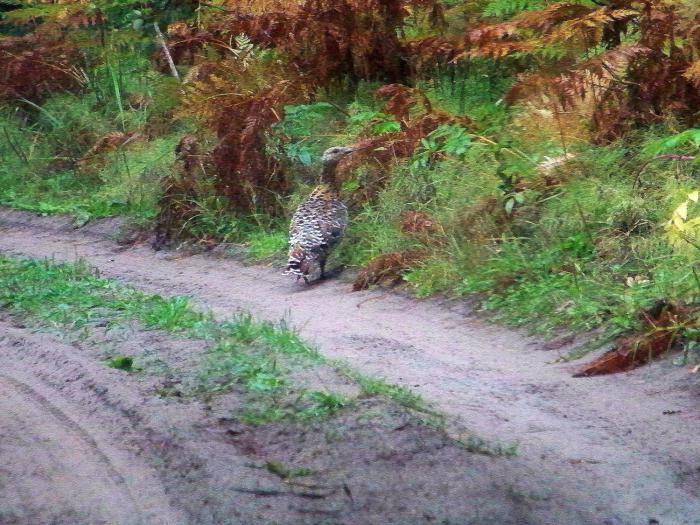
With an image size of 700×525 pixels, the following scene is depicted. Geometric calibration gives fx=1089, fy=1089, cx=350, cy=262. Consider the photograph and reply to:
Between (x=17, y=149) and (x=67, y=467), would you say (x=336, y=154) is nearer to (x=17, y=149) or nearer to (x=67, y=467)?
(x=67, y=467)

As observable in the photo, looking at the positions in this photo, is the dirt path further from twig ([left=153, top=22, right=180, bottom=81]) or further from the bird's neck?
twig ([left=153, top=22, right=180, bottom=81])

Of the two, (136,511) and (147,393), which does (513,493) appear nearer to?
(136,511)

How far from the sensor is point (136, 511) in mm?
4547

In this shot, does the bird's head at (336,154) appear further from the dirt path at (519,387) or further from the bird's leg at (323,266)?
the dirt path at (519,387)

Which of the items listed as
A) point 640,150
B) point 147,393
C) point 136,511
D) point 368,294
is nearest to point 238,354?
point 147,393

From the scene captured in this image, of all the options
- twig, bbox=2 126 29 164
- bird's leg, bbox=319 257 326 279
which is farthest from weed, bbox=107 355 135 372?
twig, bbox=2 126 29 164

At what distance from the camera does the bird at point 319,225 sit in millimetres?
10117

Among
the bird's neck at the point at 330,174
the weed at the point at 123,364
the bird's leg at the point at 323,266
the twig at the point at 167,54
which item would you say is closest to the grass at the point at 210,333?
the weed at the point at 123,364

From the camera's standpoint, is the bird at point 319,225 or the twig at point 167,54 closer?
the bird at point 319,225

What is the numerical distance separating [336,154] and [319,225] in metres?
0.97

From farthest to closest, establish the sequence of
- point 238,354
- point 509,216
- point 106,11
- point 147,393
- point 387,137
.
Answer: point 106,11 < point 387,137 < point 509,216 < point 238,354 < point 147,393

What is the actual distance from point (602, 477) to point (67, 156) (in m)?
12.6

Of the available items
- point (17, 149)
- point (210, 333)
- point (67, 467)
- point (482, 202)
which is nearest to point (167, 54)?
point (17, 149)

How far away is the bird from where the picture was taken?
398 inches
